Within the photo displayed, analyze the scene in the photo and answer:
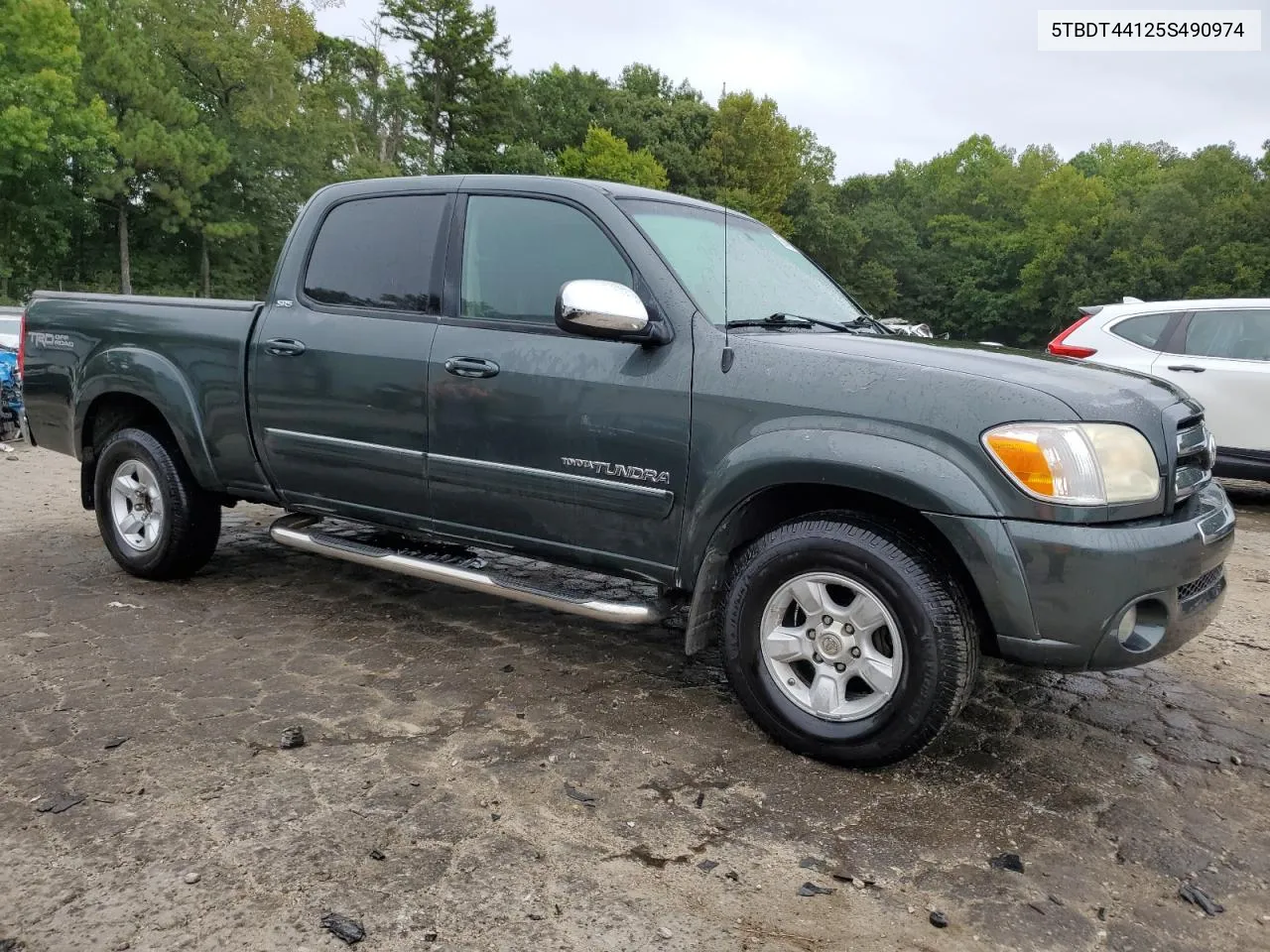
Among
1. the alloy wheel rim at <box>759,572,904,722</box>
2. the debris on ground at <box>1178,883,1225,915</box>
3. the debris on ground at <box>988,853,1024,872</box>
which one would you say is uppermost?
the alloy wheel rim at <box>759,572,904,722</box>

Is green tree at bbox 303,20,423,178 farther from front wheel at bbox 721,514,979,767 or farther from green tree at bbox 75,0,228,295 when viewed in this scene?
front wheel at bbox 721,514,979,767

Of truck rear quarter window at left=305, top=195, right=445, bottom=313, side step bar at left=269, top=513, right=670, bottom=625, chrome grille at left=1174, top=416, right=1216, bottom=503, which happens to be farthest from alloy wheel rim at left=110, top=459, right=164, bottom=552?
chrome grille at left=1174, top=416, right=1216, bottom=503

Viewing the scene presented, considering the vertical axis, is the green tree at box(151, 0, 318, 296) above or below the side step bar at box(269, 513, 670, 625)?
above

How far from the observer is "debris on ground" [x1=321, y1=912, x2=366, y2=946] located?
2.19 m

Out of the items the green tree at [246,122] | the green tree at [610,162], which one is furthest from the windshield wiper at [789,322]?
the green tree at [610,162]

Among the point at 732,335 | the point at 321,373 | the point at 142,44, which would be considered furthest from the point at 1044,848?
the point at 142,44

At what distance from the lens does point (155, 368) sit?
4.64 metres

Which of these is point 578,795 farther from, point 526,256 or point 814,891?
point 526,256

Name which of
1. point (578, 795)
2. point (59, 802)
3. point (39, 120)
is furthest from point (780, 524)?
point (39, 120)

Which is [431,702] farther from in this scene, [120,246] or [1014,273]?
[1014,273]

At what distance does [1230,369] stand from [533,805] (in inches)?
275

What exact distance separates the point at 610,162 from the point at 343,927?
154ft

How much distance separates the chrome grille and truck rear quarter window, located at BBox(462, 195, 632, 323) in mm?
1849

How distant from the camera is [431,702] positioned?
3.53m
